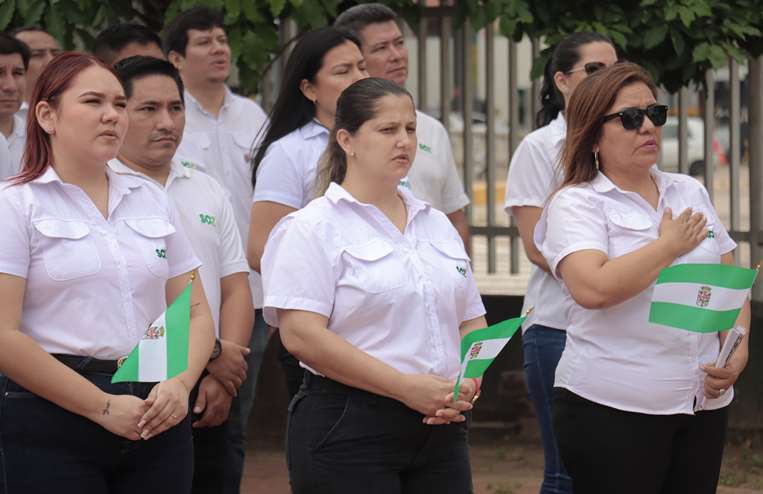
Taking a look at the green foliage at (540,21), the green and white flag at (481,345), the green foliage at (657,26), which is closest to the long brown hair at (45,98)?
the green and white flag at (481,345)

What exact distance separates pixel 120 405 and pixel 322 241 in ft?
2.21

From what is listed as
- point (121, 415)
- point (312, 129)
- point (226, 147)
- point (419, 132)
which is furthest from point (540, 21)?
point (121, 415)

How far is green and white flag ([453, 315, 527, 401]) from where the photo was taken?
3543 millimetres

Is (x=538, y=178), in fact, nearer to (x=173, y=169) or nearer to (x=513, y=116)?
(x=173, y=169)

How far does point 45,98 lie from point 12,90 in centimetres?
171

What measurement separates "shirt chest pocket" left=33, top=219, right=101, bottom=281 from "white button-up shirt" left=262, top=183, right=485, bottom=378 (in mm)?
495

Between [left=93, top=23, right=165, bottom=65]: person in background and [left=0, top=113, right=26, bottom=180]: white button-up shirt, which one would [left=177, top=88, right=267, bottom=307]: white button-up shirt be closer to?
[left=93, top=23, right=165, bottom=65]: person in background

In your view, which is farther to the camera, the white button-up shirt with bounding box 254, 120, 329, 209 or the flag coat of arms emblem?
the white button-up shirt with bounding box 254, 120, 329, 209

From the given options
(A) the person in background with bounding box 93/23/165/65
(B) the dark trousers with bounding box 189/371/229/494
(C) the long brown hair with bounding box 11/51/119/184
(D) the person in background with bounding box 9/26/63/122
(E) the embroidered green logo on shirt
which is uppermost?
(C) the long brown hair with bounding box 11/51/119/184

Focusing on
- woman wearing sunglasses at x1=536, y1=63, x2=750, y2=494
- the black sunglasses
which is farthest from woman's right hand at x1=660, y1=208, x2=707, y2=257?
the black sunglasses

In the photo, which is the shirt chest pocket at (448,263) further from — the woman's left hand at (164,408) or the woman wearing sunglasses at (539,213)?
the woman wearing sunglasses at (539,213)

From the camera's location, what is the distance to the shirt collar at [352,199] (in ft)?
12.6

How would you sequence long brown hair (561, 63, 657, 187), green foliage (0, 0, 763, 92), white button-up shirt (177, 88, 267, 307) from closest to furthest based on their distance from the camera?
long brown hair (561, 63, 657, 187), white button-up shirt (177, 88, 267, 307), green foliage (0, 0, 763, 92)

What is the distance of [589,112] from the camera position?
416 cm
